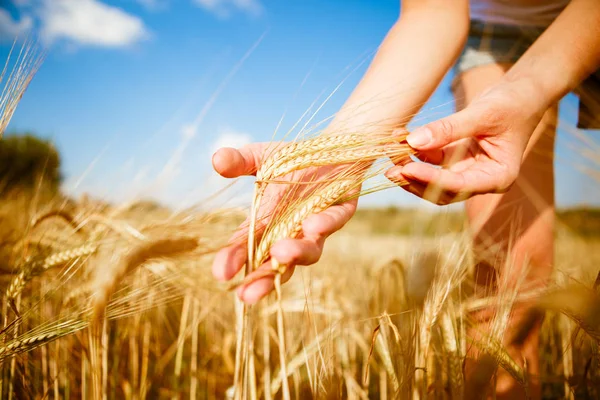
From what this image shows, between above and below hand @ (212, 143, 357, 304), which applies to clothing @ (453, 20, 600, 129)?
above

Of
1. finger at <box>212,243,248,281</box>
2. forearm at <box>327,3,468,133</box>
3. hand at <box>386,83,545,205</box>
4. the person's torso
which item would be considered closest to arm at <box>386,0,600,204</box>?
hand at <box>386,83,545,205</box>

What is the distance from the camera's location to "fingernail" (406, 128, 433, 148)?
1.05 metres

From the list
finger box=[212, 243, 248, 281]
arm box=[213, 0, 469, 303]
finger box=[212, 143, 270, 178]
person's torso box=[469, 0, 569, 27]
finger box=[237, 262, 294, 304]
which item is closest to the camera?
finger box=[237, 262, 294, 304]

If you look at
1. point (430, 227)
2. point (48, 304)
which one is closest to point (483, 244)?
point (430, 227)

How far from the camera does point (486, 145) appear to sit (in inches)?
48.6

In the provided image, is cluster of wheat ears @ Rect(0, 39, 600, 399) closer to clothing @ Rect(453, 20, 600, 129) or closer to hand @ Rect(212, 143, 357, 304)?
hand @ Rect(212, 143, 357, 304)

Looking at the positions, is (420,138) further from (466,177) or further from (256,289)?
(256,289)

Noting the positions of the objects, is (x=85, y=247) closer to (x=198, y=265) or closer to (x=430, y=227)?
(x=198, y=265)

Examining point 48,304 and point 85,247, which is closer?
point 85,247

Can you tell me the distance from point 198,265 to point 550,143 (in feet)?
5.24

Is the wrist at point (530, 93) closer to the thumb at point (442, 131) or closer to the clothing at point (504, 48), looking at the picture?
the thumb at point (442, 131)

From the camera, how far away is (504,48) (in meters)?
1.68

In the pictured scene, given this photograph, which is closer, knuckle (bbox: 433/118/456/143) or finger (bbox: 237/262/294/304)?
finger (bbox: 237/262/294/304)

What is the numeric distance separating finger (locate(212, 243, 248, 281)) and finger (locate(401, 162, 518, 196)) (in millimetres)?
523
